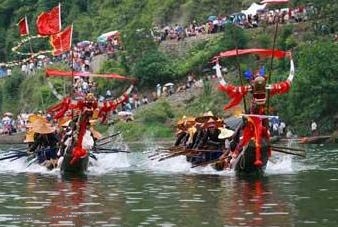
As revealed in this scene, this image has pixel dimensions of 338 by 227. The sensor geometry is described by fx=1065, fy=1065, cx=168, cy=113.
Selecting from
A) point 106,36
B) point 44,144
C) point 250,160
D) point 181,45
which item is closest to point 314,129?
point 181,45

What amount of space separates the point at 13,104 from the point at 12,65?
5.18m

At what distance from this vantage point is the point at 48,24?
35781 millimetres

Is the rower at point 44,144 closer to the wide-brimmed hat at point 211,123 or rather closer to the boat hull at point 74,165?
the boat hull at point 74,165

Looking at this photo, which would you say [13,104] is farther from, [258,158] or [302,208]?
[302,208]

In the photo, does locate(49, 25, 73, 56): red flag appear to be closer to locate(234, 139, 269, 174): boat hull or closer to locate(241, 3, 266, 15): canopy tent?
locate(234, 139, 269, 174): boat hull

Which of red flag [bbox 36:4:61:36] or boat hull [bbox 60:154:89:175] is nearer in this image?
boat hull [bbox 60:154:89:175]

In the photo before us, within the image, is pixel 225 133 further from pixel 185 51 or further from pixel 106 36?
pixel 106 36

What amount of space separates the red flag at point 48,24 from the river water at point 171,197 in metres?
4.67

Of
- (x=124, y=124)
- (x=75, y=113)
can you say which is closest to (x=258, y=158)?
(x=75, y=113)

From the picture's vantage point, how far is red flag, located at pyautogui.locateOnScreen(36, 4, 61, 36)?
35406 millimetres

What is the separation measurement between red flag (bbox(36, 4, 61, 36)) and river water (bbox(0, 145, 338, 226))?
4.67 m

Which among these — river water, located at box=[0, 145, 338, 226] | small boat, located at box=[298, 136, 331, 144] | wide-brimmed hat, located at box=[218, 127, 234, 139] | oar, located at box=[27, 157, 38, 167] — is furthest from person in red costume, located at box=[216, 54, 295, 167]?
small boat, located at box=[298, 136, 331, 144]

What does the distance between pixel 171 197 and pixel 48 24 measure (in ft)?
43.4

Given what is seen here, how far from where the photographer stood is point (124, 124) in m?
63.1
